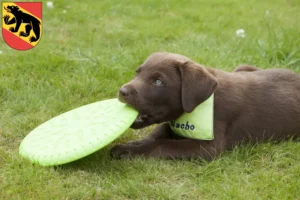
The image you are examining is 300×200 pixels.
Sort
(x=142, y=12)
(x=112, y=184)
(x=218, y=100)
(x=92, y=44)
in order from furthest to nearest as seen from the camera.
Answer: (x=142, y=12) < (x=92, y=44) < (x=218, y=100) < (x=112, y=184)

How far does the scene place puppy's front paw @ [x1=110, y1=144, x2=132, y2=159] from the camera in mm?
3874


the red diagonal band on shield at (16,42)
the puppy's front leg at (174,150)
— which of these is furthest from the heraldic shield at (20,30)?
the puppy's front leg at (174,150)

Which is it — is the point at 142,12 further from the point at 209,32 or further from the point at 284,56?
the point at 284,56

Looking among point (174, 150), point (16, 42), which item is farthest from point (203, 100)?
point (16, 42)

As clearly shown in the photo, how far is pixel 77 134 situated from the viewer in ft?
12.2

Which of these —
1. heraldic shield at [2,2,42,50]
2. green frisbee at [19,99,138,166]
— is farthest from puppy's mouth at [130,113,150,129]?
heraldic shield at [2,2,42,50]

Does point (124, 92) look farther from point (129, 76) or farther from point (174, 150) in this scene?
point (129, 76)

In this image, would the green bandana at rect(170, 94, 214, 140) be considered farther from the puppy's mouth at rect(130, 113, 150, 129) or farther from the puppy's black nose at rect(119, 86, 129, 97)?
the puppy's black nose at rect(119, 86, 129, 97)

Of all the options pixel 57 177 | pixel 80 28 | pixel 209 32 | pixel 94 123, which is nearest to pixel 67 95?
pixel 94 123

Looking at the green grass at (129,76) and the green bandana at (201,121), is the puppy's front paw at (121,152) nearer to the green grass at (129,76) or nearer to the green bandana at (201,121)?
the green grass at (129,76)

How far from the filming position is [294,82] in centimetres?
440

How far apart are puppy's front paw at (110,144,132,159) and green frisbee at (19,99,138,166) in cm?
28

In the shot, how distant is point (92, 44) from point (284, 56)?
2.71m

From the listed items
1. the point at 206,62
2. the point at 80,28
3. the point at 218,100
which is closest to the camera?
the point at 218,100
